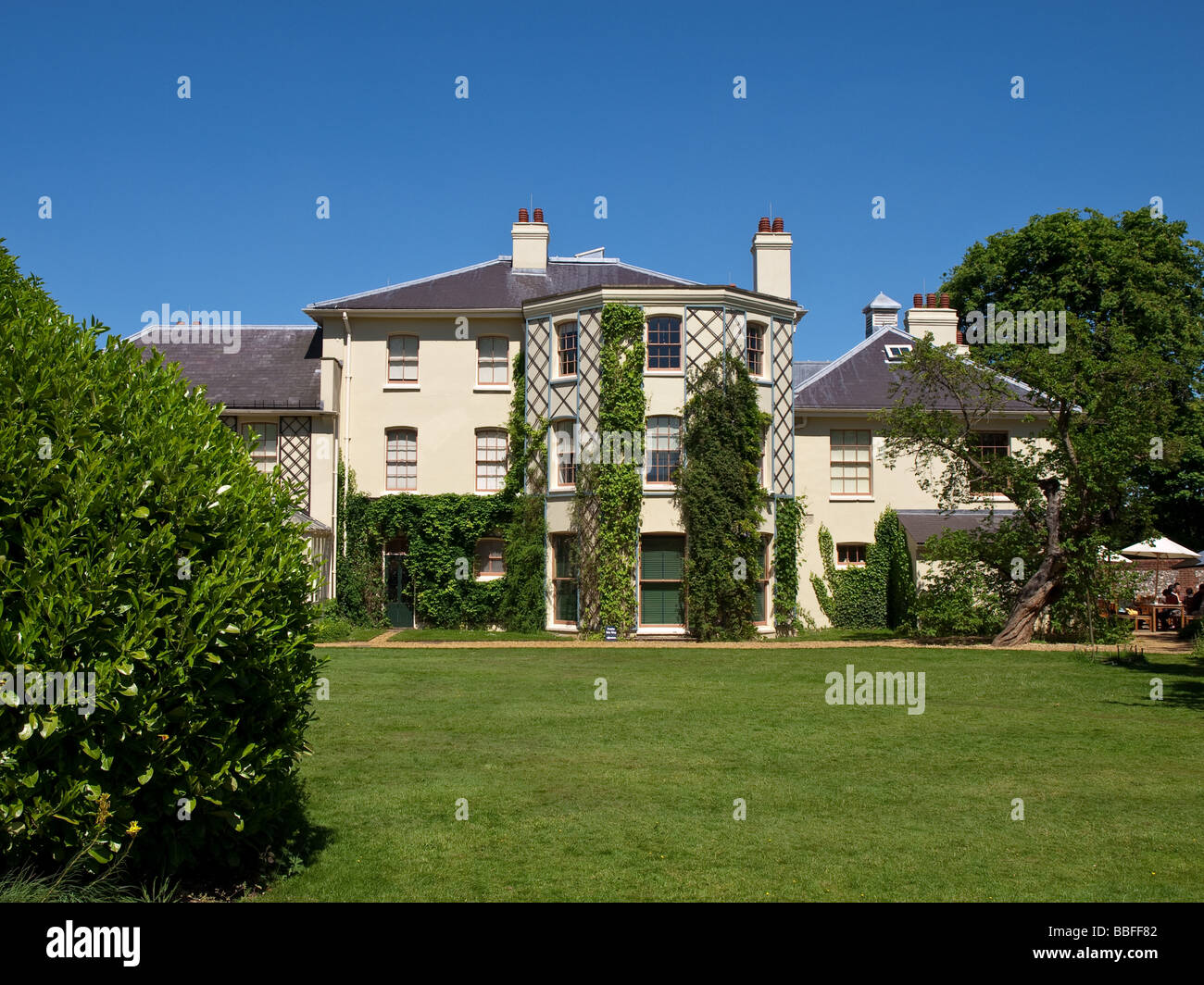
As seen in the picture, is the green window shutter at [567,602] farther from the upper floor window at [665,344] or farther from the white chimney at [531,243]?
the white chimney at [531,243]

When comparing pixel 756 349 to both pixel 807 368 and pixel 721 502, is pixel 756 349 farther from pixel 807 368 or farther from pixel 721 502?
pixel 807 368

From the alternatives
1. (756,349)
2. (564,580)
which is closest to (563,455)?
(564,580)

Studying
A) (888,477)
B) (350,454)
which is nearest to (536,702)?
(350,454)

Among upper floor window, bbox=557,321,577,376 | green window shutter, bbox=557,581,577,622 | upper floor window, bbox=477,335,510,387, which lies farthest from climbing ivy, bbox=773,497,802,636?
upper floor window, bbox=477,335,510,387

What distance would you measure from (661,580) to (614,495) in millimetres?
2598

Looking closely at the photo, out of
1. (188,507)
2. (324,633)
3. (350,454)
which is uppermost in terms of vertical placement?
(350,454)

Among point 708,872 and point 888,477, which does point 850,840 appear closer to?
point 708,872

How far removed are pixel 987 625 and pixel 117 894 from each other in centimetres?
2481

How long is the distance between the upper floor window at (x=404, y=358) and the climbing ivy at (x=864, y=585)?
13525mm

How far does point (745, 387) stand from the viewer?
27.9m

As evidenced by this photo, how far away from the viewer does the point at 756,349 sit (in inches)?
1162

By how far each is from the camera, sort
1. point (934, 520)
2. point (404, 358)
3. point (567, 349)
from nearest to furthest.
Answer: point (567, 349)
point (404, 358)
point (934, 520)

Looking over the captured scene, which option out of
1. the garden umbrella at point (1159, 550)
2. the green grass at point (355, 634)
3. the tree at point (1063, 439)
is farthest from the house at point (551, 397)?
the garden umbrella at point (1159, 550)

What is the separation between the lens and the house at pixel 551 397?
28.4 m
